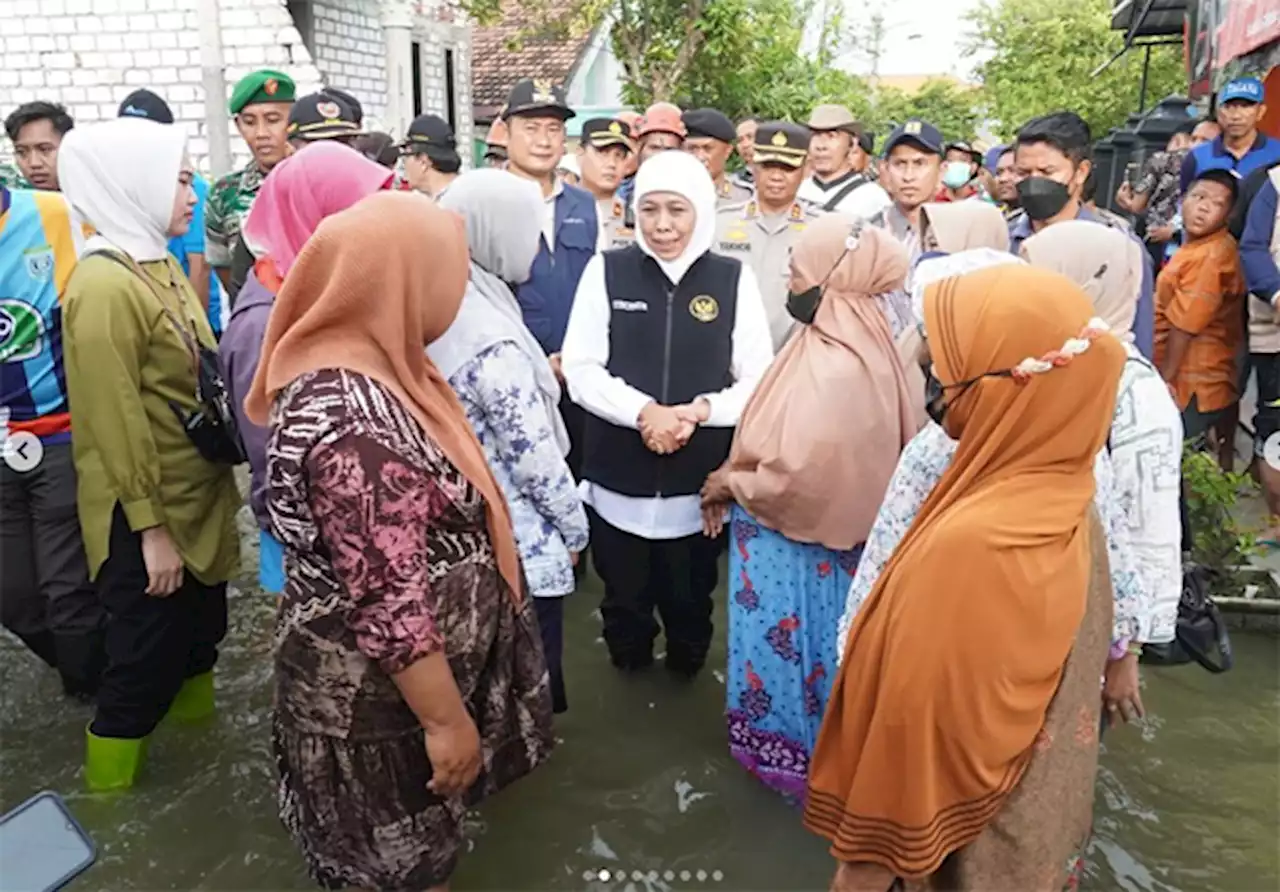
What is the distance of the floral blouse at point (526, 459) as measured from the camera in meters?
2.36

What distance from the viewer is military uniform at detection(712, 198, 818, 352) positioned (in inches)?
168

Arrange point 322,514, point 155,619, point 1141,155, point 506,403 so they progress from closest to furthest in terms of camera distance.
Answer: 1. point 322,514
2. point 506,403
3. point 155,619
4. point 1141,155

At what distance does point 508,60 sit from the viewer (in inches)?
883

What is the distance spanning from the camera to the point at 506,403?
2373 mm

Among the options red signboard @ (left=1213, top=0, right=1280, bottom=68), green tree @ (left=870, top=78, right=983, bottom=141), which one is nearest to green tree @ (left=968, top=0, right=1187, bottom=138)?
green tree @ (left=870, top=78, right=983, bottom=141)

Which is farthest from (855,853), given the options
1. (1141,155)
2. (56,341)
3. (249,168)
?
(1141,155)

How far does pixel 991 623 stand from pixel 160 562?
2126mm

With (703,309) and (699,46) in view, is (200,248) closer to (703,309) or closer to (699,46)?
(703,309)

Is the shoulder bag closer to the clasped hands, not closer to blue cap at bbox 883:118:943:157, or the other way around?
the clasped hands

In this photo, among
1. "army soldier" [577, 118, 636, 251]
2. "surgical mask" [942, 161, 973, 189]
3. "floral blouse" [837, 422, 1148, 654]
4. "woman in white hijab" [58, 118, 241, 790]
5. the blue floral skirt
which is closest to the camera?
"floral blouse" [837, 422, 1148, 654]

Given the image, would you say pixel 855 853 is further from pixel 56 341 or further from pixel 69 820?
pixel 56 341

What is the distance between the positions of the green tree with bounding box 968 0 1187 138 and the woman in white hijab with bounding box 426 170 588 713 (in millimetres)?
18830

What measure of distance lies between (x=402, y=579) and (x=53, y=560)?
1662 mm

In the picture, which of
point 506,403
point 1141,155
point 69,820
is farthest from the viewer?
point 1141,155
